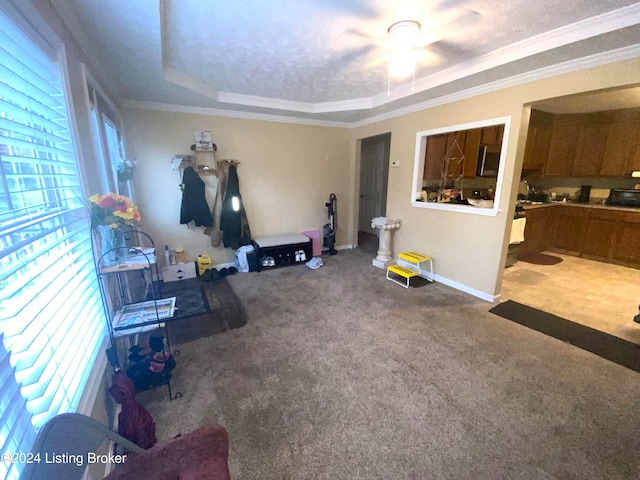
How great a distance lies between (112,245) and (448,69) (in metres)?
3.29

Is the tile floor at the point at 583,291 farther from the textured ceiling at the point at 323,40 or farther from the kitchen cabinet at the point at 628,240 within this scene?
the textured ceiling at the point at 323,40

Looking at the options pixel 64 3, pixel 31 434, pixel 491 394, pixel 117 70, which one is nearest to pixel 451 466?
pixel 491 394

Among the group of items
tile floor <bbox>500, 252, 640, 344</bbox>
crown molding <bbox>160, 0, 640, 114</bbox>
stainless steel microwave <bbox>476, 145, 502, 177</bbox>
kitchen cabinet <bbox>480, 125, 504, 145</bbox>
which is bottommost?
tile floor <bbox>500, 252, 640, 344</bbox>

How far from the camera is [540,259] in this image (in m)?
4.54

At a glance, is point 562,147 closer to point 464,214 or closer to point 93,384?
point 464,214

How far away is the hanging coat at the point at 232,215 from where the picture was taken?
3973 millimetres

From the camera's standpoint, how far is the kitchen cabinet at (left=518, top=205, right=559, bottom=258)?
14.6 ft

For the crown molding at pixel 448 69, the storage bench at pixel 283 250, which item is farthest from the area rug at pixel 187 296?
the crown molding at pixel 448 69

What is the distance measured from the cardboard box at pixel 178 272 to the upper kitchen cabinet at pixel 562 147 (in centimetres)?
621

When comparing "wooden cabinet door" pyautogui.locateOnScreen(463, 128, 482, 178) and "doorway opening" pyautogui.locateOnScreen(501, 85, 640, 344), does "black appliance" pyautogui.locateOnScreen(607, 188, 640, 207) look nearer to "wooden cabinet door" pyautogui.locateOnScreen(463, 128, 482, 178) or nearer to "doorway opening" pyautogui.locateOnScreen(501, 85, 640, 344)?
"doorway opening" pyautogui.locateOnScreen(501, 85, 640, 344)

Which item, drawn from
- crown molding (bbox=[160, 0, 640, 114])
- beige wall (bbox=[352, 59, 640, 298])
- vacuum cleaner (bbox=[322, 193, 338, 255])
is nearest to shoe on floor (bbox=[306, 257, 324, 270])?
vacuum cleaner (bbox=[322, 193, 338, 255])

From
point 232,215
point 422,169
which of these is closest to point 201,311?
point 232,215

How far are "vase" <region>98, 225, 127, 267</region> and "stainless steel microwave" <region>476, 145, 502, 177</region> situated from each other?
4.49m

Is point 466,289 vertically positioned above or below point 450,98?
below
